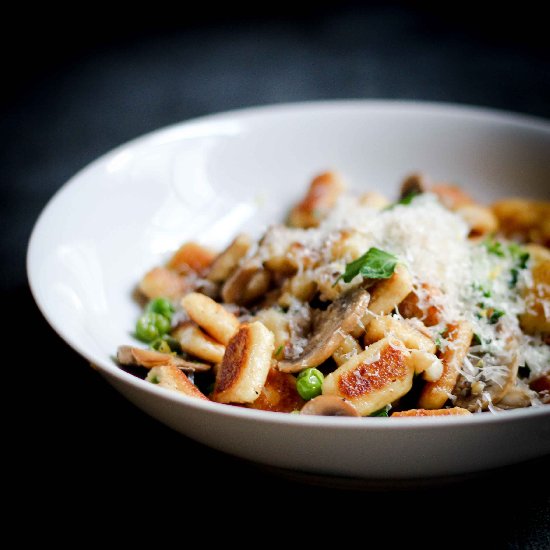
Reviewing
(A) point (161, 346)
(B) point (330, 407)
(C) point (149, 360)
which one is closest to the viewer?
(B) point (330, 407)

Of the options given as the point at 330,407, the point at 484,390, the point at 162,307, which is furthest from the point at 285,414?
the point at 162,307

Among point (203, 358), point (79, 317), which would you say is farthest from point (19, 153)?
point (203, 358)

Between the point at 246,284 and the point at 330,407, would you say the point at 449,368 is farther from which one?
the point at 246,284

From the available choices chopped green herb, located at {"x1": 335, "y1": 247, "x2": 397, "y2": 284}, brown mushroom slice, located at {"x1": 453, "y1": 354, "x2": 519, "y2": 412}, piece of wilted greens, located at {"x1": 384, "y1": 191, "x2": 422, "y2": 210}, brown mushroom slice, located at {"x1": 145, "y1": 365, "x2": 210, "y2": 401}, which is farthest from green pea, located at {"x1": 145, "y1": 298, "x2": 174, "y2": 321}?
brown mushroom slice, located at {"x1": 453, "y1": 354, "x2": 519, "y2": 412}

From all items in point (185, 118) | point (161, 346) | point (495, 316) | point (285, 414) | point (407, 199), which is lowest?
point (161, 346)

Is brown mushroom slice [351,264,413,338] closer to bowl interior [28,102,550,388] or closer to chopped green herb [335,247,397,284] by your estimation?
chopped green herb [335,247,397,284]

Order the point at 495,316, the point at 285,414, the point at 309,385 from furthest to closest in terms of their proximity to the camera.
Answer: the point at 495,316
the point at 309,385
the point at 285,414
